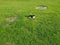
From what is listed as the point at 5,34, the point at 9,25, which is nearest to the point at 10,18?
the point at 9,25

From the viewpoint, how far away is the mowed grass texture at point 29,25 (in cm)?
1727

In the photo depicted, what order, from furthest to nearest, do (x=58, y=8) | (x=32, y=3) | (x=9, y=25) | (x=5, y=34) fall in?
(x=32, y=3) → (x=58, y=8) → (x=9, y=25) → (x=5, y=34)

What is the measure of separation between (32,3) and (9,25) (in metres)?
7.34

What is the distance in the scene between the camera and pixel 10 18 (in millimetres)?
20703

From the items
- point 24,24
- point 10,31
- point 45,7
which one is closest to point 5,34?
point 10,31

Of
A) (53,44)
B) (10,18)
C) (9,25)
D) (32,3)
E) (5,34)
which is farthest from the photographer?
(32,3)

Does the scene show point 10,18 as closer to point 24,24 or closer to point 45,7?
point 24,24

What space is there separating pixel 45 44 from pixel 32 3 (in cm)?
997

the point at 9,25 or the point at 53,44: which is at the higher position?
the point at 9,25

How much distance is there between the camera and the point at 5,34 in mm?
18062

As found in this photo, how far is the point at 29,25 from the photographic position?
1917cm

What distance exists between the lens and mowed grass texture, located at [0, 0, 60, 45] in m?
17.3

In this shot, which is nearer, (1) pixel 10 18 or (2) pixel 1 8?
(1) pixel 10 18

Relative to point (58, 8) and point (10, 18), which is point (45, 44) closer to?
point (10, 18)
